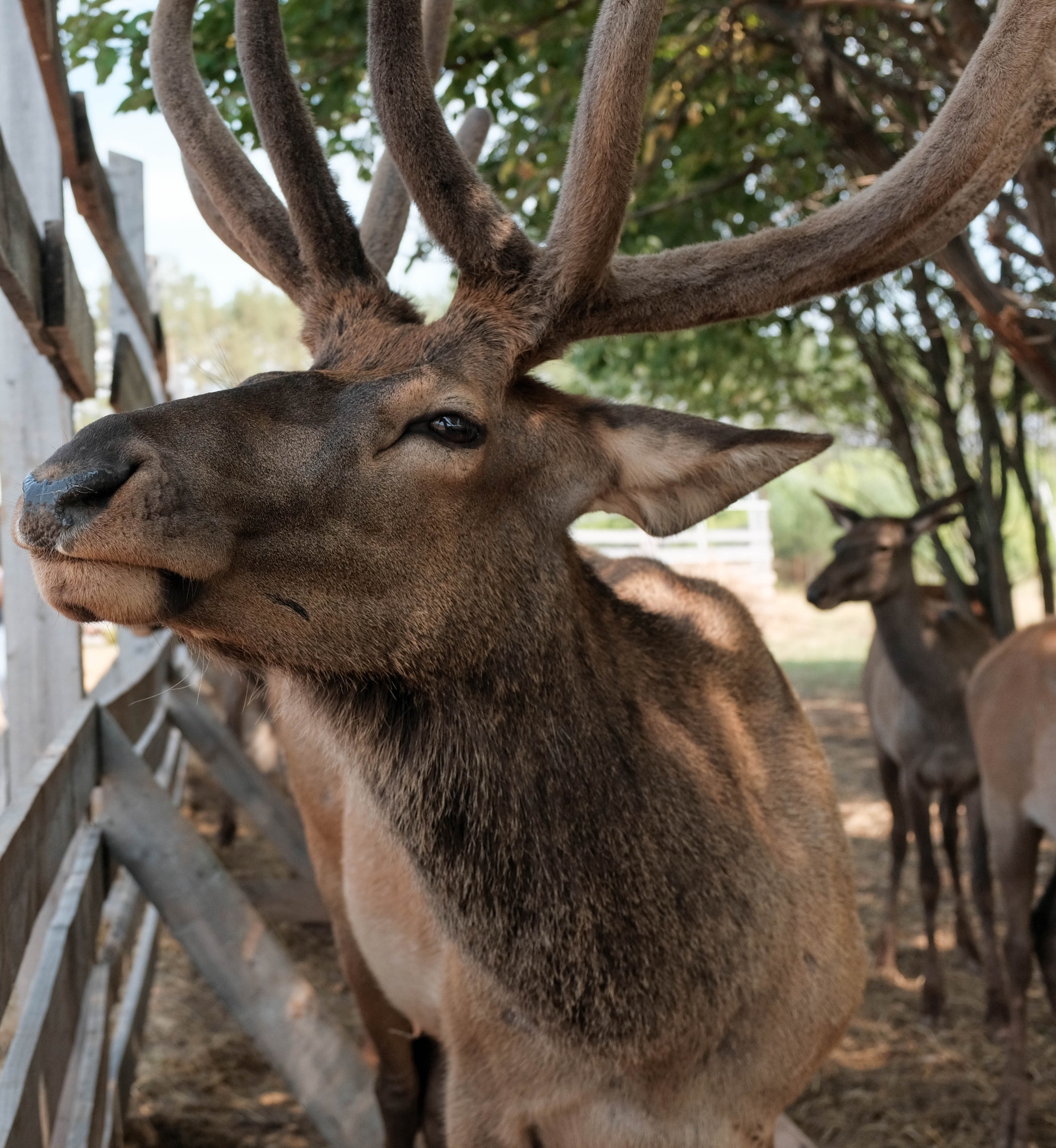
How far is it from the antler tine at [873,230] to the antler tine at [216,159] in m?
0.74

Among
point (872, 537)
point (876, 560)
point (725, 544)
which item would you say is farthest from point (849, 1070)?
point (725, 544)

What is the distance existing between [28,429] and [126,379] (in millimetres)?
875

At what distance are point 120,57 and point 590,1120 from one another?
4.29 meters

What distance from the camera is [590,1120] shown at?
7.21 feet

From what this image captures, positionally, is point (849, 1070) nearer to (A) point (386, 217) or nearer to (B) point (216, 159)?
(A) point (386, 217)

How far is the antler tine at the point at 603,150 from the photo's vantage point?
206 cm

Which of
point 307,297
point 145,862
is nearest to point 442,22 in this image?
point 307,297

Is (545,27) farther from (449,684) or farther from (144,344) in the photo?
(449,684)

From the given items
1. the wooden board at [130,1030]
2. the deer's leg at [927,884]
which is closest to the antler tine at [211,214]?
the wooden board at [130,1030]

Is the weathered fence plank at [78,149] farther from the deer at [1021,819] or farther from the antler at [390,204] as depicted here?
the deer at [1021,819]

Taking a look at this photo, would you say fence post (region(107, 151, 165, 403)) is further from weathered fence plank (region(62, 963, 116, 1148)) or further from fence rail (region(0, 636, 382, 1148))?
weathered fence plank (region(62, 963, 116, 1148))

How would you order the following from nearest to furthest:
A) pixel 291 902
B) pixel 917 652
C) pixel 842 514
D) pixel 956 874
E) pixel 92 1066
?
pixel 92 1066
pixel 291 902
pixel 956 874
pixel 917 652
pixel 842 514

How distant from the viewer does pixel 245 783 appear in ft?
18.4

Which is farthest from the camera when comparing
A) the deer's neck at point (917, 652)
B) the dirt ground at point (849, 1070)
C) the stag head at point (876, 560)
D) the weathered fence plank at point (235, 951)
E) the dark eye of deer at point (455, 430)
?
the stag head at point (876, 560)
